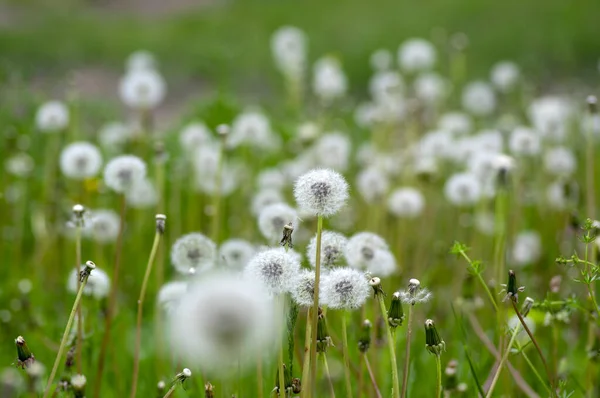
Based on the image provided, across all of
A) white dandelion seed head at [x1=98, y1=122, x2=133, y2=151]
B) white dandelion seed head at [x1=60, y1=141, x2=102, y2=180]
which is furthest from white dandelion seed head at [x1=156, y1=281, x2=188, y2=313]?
white dandelion seed head at [x1=98, y1=122, x2=133, y2=151]

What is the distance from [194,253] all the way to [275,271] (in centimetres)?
41

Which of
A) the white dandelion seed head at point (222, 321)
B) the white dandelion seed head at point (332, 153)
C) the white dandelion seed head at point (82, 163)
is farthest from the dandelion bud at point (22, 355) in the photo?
the white dandelion seed head at point (332, 153)

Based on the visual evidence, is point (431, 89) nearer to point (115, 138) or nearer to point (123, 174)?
point (115, 138)

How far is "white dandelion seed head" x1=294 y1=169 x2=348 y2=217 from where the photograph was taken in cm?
100

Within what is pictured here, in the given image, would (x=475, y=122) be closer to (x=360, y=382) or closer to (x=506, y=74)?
(x=506, y=74)

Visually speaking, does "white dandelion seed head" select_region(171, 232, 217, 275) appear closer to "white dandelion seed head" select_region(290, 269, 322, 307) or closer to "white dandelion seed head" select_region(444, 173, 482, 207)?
"white dandelion seed head" select_region(290, 269, 322, 307)

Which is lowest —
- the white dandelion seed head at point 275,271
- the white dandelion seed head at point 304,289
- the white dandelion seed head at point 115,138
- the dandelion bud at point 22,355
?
the dandelion bud at point 22,355

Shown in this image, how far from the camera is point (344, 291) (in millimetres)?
1030

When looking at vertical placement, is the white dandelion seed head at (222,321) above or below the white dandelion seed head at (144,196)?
below

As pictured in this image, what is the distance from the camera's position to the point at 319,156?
2719 mm

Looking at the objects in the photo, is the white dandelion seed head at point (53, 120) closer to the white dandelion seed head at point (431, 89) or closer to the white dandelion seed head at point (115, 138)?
the white dandelion seed head at point (115, 138)

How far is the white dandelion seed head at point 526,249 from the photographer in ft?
8.04

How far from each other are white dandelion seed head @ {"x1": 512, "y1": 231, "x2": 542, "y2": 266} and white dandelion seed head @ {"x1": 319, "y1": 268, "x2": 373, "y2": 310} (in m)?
1.46

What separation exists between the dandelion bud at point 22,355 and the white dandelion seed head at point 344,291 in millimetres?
388
